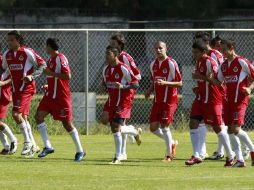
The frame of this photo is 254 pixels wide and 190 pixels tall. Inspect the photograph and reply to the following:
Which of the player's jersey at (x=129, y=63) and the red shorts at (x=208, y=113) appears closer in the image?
the red shorts at (x=208, y=113)

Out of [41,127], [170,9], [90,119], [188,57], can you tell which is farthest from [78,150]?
[170,9]

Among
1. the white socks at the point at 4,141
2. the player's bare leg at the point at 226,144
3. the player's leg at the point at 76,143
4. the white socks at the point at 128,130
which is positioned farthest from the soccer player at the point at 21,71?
the player's bare leg at the point at 226,144

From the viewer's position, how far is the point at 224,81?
17969 mm

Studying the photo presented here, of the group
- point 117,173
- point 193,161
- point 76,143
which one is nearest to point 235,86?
point 193,161

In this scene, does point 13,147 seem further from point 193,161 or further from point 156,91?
point 193,161

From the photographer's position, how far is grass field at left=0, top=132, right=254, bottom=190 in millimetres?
14617

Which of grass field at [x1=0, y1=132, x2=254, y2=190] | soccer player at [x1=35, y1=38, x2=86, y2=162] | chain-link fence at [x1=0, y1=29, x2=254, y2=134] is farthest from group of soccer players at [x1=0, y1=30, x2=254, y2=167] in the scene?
chain-link fence at [x1=0, y1=29, x2=254, y2=134]

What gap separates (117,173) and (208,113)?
2.57 meters

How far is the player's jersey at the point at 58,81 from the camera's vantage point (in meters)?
19.0

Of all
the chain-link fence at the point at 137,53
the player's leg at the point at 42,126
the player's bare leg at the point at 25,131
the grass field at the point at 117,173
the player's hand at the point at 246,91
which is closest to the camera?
the grass field at the point at 117,173

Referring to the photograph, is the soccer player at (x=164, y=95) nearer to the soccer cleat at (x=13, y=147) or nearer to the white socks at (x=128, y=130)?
the white socks at (x=128, y=130)

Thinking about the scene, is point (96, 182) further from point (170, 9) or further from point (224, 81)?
point (170, 9)

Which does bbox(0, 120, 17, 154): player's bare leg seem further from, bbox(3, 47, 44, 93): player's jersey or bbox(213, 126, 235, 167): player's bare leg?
bbox(213, 126, 235, 167): player's bare leg

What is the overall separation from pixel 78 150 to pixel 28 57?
2019 millimetres
